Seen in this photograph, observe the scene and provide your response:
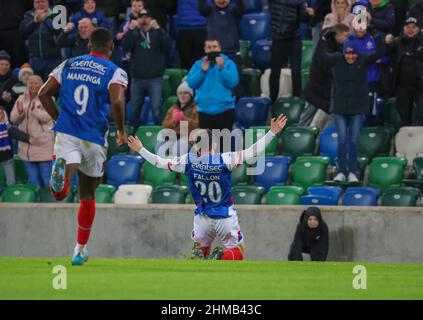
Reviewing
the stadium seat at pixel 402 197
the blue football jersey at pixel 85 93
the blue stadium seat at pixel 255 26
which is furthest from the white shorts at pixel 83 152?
the blue stadium seat at pixel 255 26

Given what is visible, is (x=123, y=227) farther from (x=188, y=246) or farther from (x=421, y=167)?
(x=421, y=167)

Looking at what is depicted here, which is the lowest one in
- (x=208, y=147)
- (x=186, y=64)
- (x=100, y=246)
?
(x=100, y=246)

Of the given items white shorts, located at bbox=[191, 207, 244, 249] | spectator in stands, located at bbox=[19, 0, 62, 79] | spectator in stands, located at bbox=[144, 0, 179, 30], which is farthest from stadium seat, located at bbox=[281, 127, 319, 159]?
white shorts, located at bbox=[191, 207, 244, 249]

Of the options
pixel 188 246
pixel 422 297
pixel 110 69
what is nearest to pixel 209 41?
pixel 188 246

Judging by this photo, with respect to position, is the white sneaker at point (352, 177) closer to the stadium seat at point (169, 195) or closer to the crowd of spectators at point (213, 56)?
the crowd of spectators at point (213, 56)

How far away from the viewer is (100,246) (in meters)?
20.7

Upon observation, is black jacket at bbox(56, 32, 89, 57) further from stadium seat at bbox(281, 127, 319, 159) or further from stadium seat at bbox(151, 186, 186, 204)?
stadium seat at bbox(281, 127, 319, 159)

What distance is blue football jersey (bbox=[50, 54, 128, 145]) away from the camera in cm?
1355

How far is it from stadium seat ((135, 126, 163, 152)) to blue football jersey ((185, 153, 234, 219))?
585cm

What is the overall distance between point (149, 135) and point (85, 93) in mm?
8003

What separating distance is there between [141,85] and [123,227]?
2.68m

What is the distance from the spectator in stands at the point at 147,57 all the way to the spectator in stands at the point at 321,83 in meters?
2.52
